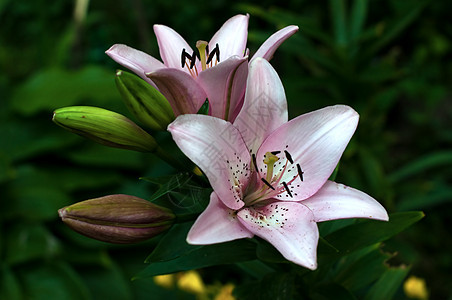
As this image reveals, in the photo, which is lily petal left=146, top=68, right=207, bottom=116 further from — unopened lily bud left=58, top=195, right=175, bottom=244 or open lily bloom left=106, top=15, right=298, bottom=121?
unopened lily bud left=58, top=195, right=175, bottom=244

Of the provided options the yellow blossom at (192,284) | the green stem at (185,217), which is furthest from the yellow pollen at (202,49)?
the yellow blossom at (192,284)

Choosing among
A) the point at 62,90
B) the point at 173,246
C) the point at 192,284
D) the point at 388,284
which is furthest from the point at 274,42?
the point at 62,90

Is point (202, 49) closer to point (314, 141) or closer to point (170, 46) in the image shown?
point (170, 46)

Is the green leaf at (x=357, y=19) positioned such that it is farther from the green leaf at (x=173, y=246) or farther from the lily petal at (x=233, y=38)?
the green leaf at (x=173, y=246)

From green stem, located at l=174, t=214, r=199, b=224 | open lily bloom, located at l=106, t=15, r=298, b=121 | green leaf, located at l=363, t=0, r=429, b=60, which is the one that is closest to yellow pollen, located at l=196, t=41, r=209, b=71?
open lily bloom, located at l=106, t=15, r=298, b=121

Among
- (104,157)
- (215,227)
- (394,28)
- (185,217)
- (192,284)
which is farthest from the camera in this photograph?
(104,157)

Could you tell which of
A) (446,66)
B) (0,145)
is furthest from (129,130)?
(446,66)

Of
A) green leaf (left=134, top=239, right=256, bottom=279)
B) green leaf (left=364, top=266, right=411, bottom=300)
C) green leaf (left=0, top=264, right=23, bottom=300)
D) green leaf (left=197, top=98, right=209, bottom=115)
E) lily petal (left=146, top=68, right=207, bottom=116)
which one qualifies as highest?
lily petal (left=146, top=68, right=207, bottom=116)
